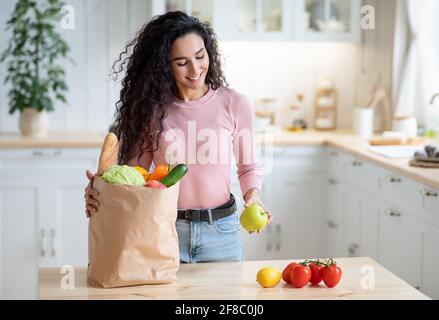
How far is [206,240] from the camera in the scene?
225cm

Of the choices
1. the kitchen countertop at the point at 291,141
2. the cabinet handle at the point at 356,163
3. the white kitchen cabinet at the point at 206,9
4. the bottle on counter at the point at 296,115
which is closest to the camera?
the kitchen countertop at the point at 291,141

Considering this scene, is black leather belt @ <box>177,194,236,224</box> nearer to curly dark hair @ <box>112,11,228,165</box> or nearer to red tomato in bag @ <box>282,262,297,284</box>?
curly dark hair @ <box>112,11,228,165</box>

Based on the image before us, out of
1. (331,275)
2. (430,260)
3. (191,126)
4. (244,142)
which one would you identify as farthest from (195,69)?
(430,260)

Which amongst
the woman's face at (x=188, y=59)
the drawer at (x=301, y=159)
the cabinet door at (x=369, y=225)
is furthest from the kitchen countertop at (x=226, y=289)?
the drawer at (x=301, y=159)

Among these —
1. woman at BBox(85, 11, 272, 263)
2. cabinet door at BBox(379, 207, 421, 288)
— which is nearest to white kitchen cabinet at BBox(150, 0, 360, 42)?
cabinet door at BBox(379, 207, 421, 288)

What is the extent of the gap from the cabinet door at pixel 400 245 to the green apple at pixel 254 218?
1.30 meters

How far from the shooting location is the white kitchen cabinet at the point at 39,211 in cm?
396

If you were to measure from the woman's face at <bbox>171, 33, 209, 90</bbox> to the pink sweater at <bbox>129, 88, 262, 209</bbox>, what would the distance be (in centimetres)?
9

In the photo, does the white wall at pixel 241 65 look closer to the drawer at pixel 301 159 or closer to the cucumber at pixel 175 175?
the drawer at pixel 301 159

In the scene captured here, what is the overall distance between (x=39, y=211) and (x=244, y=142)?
201 centimetres

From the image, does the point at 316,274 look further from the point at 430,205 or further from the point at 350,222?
A: the point at 350,222

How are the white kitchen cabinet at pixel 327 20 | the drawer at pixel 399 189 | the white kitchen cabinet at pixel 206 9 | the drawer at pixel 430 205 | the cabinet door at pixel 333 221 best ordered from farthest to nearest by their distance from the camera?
1. the white kitchen cabinet at pixel 327 20
2. the white kitchen cabinet at pixel 206 9
3. the cabinet door at pixel 333 221
4. the drawer at pixel 399 189
5. the drawer at pixel 430 205
